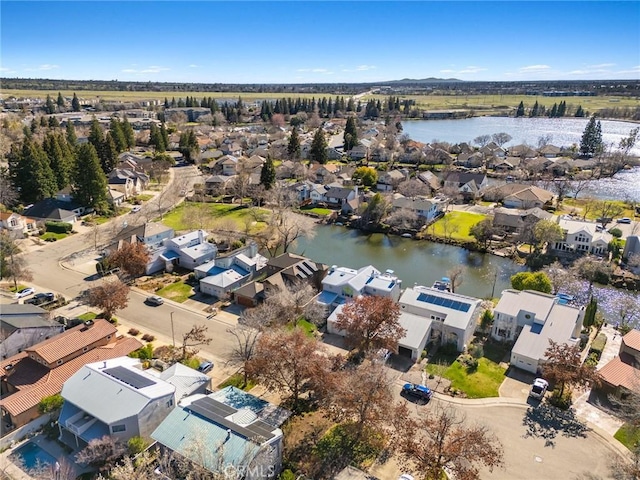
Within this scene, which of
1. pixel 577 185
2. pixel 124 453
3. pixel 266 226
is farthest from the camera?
pixel 577 185

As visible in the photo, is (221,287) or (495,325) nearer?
(495,325)

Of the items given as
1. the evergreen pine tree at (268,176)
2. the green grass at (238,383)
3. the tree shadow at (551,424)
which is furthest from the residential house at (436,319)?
the evergreen pine tree at (268,176)

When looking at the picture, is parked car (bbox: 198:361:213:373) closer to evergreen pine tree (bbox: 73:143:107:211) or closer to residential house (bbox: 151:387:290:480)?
residential house (bbox: 151:387:290:480)

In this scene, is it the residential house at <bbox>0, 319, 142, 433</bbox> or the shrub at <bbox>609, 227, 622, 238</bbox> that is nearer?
the residential house at <bbox>0, 319, 142, 433</bbox>

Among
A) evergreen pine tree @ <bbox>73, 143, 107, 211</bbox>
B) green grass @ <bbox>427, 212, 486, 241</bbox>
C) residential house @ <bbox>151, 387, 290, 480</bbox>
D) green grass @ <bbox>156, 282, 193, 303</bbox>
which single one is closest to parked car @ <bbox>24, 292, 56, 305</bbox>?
green grass @ <bbox>156, 282, 193, 303</bbox>

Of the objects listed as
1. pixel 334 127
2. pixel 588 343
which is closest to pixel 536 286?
pixel 588 343

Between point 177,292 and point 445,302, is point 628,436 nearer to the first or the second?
point 445,302

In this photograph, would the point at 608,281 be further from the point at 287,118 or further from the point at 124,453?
the point at 287,118
